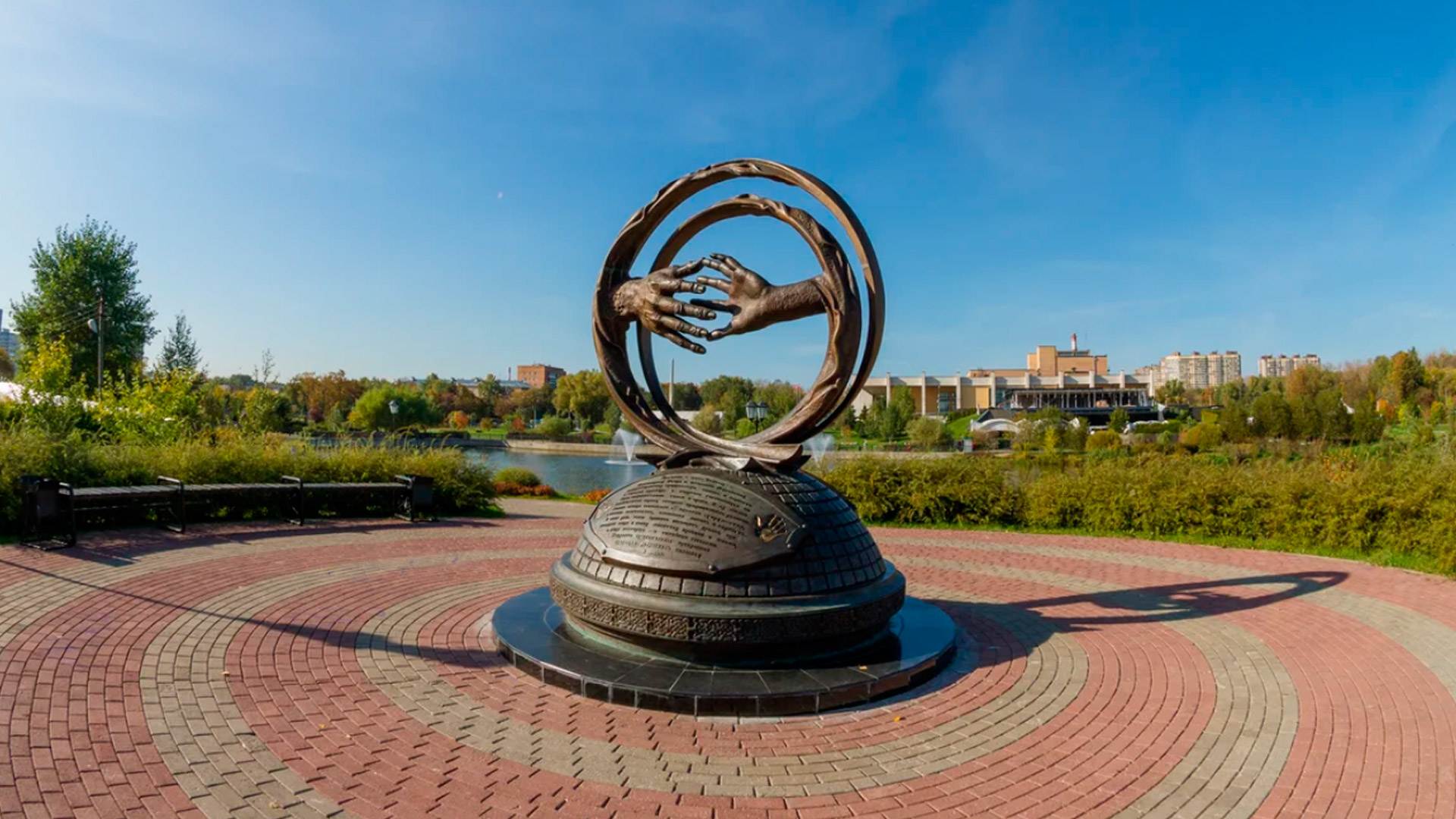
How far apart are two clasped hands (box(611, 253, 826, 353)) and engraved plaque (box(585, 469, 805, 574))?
139cm

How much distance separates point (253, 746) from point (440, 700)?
1180 mm

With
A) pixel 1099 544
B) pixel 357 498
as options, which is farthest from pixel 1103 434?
pixel 357 498

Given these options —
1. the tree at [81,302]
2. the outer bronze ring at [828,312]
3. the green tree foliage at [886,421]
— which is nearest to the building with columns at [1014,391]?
the green tree foliage at [886,421]

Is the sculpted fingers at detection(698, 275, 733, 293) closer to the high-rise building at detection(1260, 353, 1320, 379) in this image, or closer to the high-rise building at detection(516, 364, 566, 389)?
the high-rise building at detection(516, 364, 566, 389)

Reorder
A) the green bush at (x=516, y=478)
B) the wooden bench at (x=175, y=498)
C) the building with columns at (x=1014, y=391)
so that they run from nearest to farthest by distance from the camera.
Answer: the wooden bench at (x=175, y=498)
the green bush at (x=516, y=478)
the building with columns at (x=1014, y=391)

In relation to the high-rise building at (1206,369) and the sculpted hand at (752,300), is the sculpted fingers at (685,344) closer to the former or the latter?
the sculpted hand at (752,300)

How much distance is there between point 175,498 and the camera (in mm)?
12188

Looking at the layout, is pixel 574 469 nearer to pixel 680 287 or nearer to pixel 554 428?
pixel 554 428

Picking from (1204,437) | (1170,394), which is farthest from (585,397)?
(1170,394)

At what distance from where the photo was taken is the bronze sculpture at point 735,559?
5930 mm

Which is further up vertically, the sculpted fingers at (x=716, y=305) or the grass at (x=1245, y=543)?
the sculpted fingers at (x=716, y=305)

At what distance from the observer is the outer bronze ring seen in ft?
22.1

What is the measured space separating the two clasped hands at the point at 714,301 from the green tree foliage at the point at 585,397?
64.4 m

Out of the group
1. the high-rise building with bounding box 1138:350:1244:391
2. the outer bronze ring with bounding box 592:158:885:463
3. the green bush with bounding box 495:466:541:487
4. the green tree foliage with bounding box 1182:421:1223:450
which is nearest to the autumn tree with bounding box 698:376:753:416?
the green tree foliage with bounding box 1182:421:1223:450
